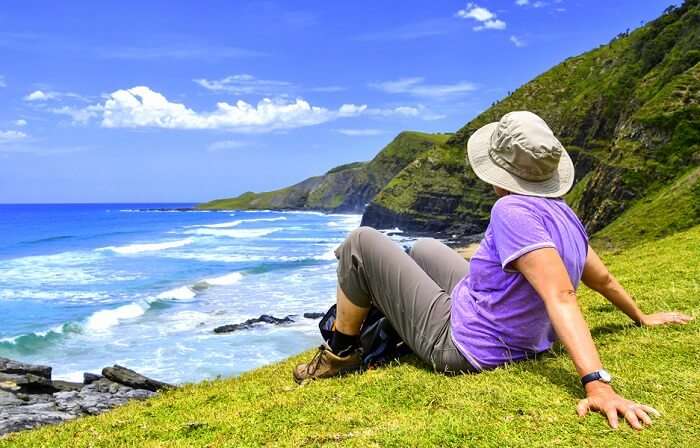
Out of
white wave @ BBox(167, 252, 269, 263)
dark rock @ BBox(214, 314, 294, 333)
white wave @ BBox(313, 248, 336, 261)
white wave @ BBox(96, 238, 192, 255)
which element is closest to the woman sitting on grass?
dark rock @ BBox(214, 314, 294, 333)

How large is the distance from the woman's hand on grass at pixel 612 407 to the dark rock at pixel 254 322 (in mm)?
22268

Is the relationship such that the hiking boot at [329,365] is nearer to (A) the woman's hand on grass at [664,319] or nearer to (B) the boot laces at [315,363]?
(B) the boot laces at [315,363]

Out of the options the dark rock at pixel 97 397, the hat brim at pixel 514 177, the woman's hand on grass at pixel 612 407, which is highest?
the hat brim at pixel 514 177

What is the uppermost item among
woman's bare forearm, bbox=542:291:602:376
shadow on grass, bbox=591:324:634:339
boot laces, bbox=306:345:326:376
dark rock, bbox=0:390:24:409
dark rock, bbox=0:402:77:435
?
woman's bare forearm, bbox=542:291:602:376

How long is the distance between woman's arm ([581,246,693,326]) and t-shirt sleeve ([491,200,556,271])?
3.41 ft

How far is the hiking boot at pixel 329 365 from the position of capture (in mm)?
5373

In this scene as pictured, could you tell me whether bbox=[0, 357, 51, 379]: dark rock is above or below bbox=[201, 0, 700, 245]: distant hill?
below

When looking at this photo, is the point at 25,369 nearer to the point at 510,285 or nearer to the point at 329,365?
the point at 329,365

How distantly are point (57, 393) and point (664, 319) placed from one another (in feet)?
44.7

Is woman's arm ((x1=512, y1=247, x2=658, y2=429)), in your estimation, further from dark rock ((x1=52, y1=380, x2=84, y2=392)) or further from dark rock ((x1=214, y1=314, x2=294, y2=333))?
dark rock ((x1=214, y1=314, x2=294, y2=333))

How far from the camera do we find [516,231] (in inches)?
149

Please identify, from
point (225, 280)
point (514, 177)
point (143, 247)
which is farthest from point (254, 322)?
point (143, 247)

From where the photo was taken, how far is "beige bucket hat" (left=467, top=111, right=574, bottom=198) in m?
3.98

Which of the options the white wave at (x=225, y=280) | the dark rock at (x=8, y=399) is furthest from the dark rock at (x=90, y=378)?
the white wave at (x=225, y=280)
